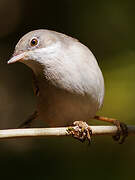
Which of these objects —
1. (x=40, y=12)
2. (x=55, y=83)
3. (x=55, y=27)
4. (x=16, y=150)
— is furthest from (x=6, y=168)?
(x=40, y=12)

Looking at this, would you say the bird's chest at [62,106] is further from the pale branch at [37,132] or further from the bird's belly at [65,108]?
the pale branch at [37,132]

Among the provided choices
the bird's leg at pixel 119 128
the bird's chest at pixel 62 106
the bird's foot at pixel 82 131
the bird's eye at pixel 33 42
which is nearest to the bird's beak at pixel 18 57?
the bird's eye at pixel 33 42

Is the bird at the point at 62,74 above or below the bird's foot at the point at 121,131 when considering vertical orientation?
above

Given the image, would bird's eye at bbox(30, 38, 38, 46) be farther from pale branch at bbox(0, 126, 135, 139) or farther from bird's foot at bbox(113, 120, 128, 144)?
bird's foot at bbox(113, 120, 128, 144)

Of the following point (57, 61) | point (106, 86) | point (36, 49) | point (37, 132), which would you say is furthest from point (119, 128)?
point (37, 132)

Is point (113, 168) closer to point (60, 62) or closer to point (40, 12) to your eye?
point (60, 62)

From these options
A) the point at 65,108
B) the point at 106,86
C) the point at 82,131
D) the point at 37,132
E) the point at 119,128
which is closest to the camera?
the point at 37,132

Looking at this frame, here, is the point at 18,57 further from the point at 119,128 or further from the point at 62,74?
the point at 119,128
